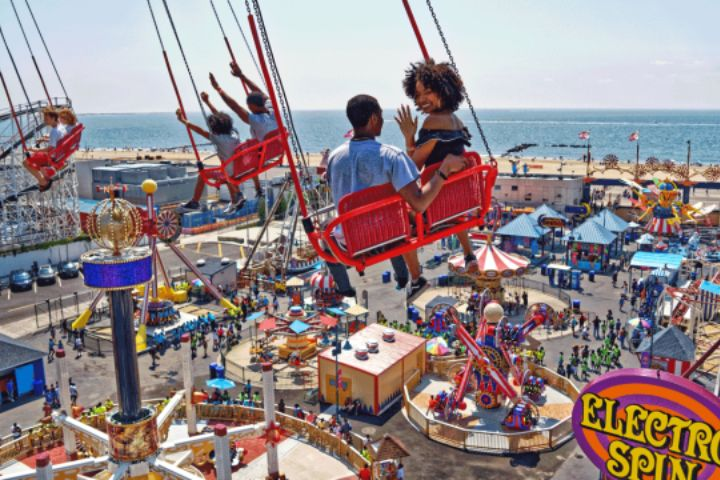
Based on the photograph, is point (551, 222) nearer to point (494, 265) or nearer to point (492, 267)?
point (494, 265)

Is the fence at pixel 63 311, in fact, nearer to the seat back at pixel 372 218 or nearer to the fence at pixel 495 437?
the fence at pixel 495 437

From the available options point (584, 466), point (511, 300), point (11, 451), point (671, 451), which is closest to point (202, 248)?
point (511, 300)

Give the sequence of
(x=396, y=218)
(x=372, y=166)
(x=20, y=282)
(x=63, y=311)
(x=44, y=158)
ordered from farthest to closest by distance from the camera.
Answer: (x=20, y=282), (x=63, y=311), (x=44, y=158), (x=396, y=218), (x=372, y=166)

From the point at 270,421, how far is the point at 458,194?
33.3 ft

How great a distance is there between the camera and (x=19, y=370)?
77.4 feet

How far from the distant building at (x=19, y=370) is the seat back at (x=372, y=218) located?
A: 2074cm

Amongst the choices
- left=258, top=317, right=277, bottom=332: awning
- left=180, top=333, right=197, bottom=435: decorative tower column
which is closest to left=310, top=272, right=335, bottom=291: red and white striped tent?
left=258, top=317, right=277, bottom=332: awning

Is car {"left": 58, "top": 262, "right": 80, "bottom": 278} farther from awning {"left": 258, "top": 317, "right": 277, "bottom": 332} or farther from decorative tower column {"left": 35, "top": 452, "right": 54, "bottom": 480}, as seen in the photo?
decorative tower column {"left": 35, "top": 452, "right": 54, "bottom": 480}

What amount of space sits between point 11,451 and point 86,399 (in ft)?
14.9

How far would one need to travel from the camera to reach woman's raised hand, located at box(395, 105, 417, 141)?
750 centimetres

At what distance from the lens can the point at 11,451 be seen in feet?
61.0

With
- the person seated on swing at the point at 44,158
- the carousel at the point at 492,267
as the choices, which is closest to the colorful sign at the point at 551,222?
the carousel at the point at 492,267

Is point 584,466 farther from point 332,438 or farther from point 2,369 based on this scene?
point 2,369

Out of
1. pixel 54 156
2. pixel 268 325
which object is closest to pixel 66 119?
pixel 54 156
